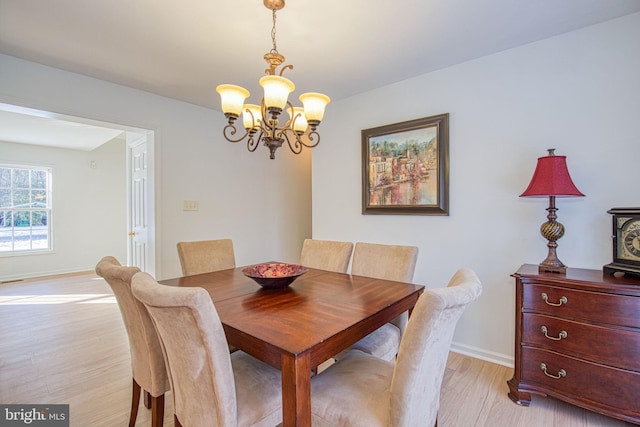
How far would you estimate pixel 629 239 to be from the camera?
65.9 inches

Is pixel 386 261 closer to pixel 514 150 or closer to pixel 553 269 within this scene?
pixel 553 269

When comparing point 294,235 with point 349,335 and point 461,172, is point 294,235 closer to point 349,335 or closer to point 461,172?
point 461,172

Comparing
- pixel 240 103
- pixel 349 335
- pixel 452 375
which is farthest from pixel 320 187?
pixel 349 335

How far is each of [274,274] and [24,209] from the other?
6.23 m

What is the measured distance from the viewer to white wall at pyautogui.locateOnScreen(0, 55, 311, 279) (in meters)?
2.52

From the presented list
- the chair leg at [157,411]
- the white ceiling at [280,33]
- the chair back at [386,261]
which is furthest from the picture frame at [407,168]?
the chair leg at [157,411]

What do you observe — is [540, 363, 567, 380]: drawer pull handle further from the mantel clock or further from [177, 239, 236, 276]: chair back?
[177, 239, 236, 276]: chair back

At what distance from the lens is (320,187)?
3.51 meters

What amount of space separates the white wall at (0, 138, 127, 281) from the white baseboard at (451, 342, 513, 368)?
645 centimetres

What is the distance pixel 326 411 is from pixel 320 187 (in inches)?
102

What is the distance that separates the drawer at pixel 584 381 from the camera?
1532mm

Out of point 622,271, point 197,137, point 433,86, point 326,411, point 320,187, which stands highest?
point 433,86

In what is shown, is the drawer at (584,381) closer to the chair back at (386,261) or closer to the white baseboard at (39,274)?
the chair back at (386,261)

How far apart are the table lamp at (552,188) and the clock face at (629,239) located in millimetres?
257
